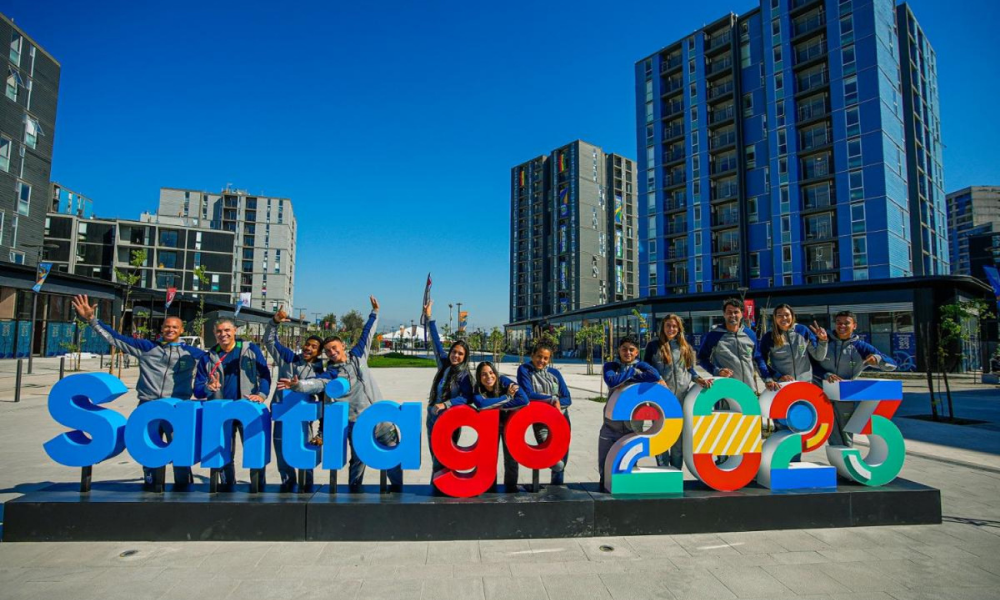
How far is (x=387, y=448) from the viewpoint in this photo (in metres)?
5.08

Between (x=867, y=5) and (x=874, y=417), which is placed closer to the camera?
(x=874, y=417)

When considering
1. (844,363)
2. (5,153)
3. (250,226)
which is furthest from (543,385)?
(250,226)

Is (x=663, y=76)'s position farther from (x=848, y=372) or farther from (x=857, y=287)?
(x=848, y=372)

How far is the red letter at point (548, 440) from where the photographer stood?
5.09 metres

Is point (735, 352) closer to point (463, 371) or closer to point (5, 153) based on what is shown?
point (463, 371)

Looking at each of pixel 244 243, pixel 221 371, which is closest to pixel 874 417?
pixel 221 371

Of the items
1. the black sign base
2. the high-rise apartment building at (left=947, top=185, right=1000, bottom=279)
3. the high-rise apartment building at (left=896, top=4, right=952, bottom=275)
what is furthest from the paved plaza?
the high-rise apartment building at (left=947, top=185, right=1000, bottom=279)

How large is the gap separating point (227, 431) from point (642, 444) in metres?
4.25

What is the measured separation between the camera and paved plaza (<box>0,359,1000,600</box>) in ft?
12.7

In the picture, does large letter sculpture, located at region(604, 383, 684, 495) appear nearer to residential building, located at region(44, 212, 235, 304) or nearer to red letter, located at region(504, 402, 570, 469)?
red letter, located at region(504, 402, 570, 469)

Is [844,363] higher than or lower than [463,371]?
higher

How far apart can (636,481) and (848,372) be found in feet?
10.1

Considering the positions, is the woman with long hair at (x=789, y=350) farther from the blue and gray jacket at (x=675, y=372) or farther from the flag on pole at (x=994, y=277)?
the flag on pole at (x=994, y=277)

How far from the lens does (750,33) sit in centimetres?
4697
